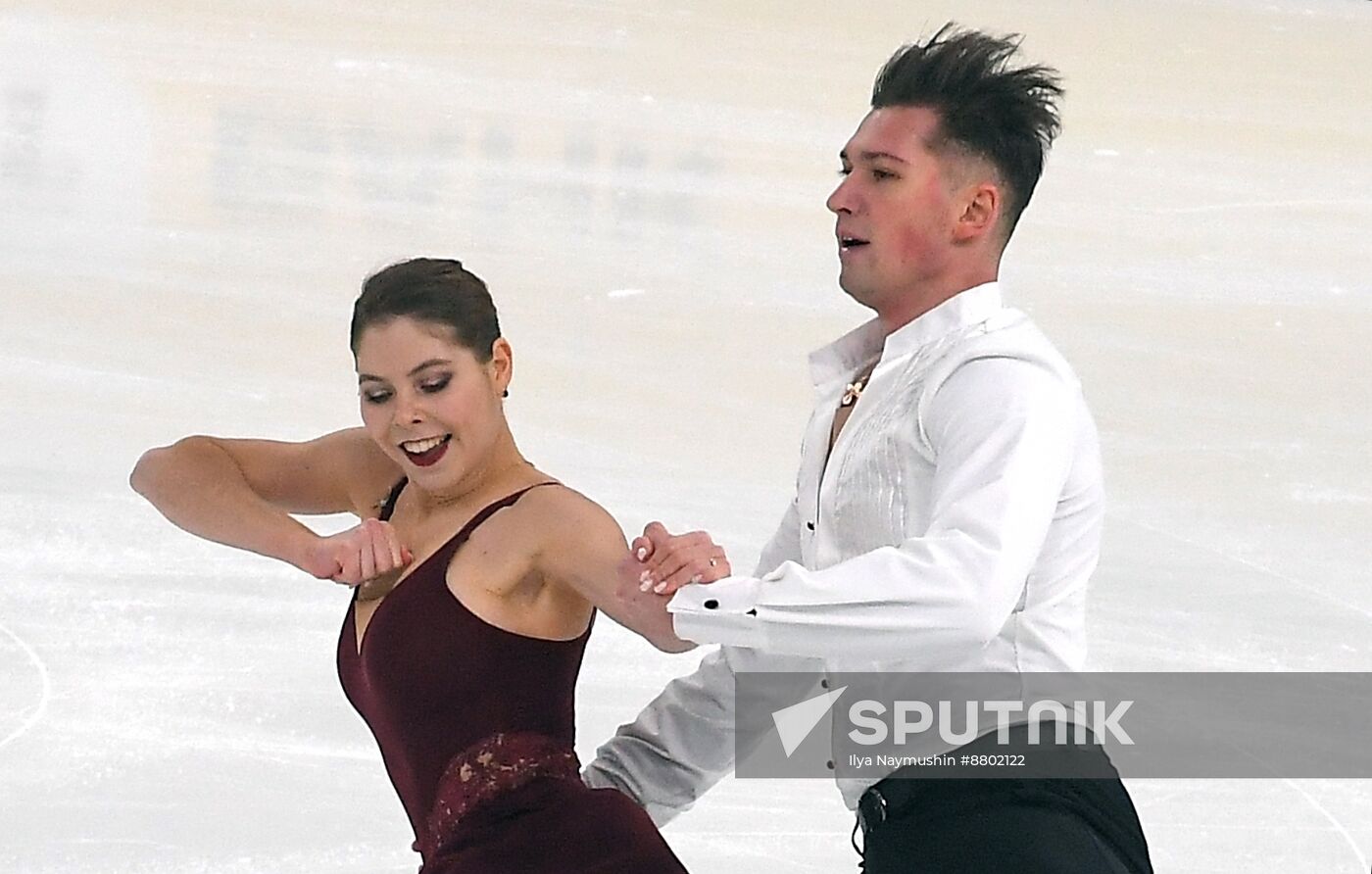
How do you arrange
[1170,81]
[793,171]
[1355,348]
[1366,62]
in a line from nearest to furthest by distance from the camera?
[1355,348]
[793,171]
[1170,81]
[1366,62]

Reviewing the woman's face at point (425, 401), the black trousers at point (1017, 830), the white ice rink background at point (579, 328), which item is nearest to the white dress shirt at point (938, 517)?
the black trousers at point (1017, 830)

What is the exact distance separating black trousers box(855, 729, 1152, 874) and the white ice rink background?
1181 millimetres

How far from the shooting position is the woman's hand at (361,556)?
79.9 inches

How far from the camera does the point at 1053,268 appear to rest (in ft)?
19.7

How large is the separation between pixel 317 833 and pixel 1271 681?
5.77ft

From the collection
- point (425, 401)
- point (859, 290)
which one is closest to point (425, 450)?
point (425, 401)

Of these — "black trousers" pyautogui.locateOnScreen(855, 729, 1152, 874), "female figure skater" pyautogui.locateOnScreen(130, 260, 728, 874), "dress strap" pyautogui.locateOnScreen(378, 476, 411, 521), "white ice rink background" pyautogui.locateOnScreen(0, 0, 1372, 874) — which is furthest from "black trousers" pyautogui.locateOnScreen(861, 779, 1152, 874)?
"white ice rink background" pyautogui.locateOnScreen(0, 0, 1372, 874)

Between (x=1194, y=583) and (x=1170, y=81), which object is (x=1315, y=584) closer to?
(x=1194, y=583)

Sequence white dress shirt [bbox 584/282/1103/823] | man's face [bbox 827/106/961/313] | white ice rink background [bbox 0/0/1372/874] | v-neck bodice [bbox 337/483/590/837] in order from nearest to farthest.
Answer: white dress shirt [bbox 584/282/1103/823] < v-neck bodice [bbox 337/483/590/837] < man's face [bbox 827/106/961/313] < white ice rink background [bbox 0/0/1372/874]

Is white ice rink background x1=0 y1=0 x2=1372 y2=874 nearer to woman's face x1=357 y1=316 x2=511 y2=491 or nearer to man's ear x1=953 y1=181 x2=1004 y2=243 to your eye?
woman's face x1=357 y1=316 x2=511 y2=491

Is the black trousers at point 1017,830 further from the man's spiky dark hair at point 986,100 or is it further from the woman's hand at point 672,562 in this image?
the man's spiky dark hair at point 986,100

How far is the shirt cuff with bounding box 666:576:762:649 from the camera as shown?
1.80m

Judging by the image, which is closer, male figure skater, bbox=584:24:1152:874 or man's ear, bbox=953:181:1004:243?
male figure skater, bbox=584:24:1152:874

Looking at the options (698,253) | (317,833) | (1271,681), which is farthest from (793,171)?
(317,833)
